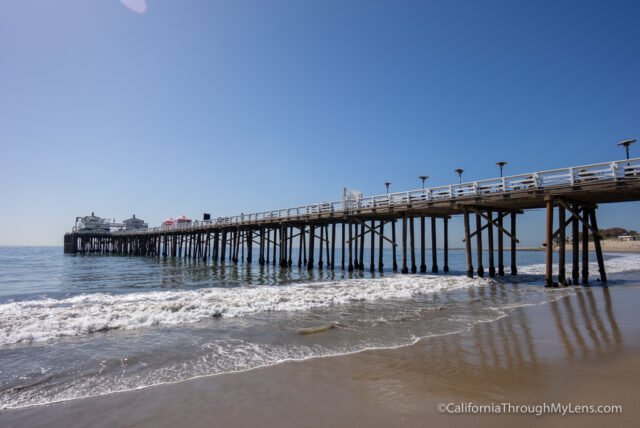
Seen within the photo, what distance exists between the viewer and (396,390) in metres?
4.46

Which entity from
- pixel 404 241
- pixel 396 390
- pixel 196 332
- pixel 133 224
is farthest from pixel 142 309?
pixel 133 224

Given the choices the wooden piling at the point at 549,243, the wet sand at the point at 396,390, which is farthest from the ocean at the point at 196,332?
the wooden piling at the point at 549,243

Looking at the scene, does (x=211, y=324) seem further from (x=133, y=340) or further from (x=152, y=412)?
(x=152, y=412)

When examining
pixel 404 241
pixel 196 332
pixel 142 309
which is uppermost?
pixel 404 241

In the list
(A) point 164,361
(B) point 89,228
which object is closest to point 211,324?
(A) point 164,361

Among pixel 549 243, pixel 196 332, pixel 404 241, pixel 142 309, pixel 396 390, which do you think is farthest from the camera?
pixel 404 241

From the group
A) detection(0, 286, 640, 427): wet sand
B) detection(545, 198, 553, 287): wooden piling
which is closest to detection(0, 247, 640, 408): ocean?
detection(0, 286, 640, 427): wet sand

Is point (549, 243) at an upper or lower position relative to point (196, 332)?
upper

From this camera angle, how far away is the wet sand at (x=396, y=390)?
373 centimetres

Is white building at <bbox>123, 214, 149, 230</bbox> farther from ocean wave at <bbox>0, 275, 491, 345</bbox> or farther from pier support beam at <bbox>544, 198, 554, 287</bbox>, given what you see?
pier support beam at <bbox>544, 198, 554, 287</bbox>

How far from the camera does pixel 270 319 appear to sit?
9.28 m

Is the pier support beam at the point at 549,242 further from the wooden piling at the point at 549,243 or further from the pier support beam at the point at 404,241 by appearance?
the pier support beam at the point at 404,241

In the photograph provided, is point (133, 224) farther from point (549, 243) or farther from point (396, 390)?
point (396, 390)

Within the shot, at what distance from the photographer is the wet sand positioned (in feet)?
12.2
